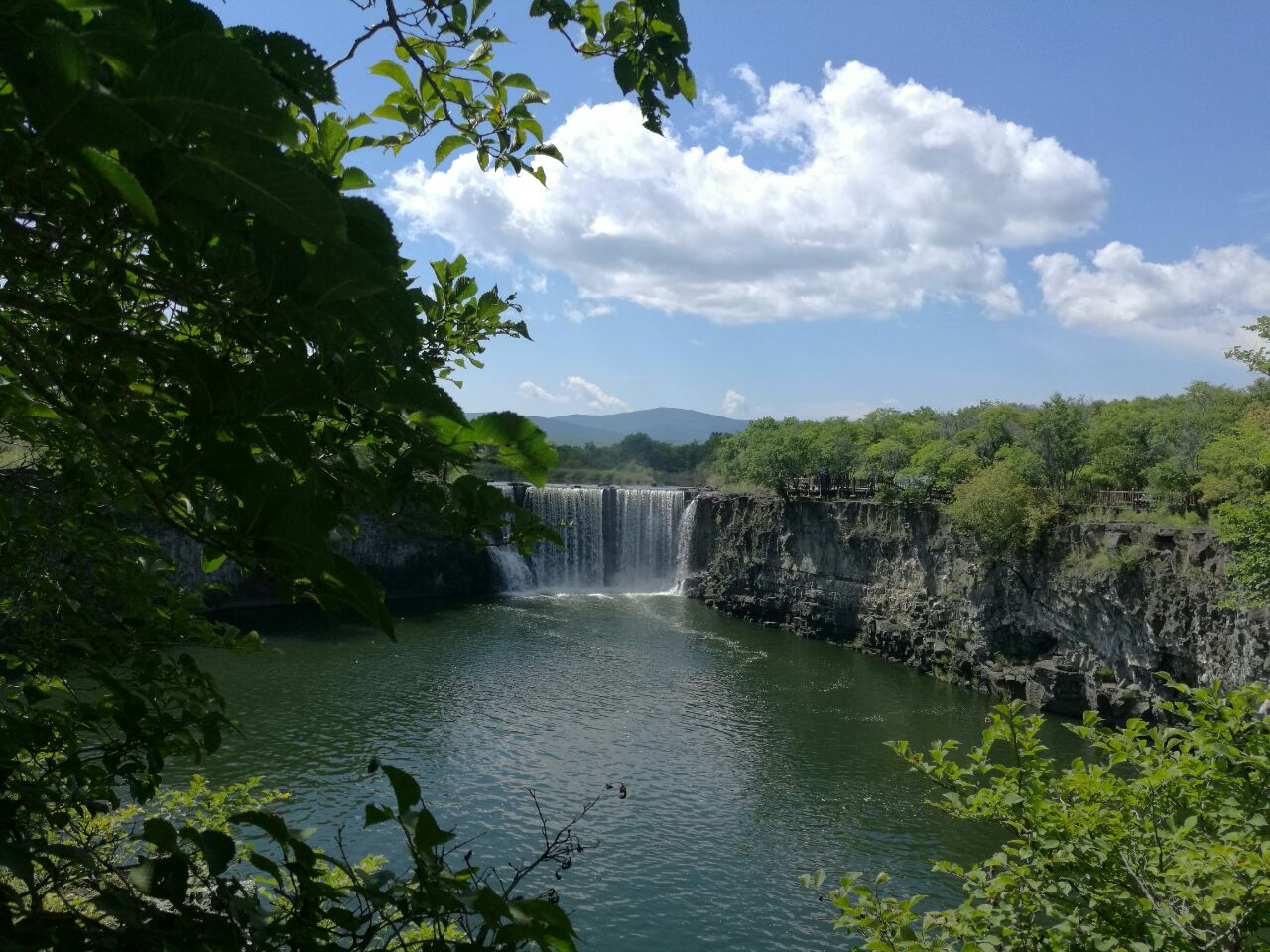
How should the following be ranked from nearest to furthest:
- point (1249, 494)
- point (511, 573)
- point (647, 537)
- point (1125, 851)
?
point (1125, 851) → point (1249, 494) → point (511, 573) → point (647, 537)

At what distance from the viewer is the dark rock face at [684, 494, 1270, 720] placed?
61.4ft

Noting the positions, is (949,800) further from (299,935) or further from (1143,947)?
(299,935)

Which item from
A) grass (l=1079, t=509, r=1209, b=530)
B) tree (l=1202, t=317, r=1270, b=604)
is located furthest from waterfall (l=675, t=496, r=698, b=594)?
tree (l=1202, t=317, r=1270, b=604)

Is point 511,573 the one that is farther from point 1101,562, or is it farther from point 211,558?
point 211,558

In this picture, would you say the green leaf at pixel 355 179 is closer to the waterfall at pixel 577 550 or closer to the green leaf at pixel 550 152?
the green leaf at pixel 550 152

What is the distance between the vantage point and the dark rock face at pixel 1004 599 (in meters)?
18.7

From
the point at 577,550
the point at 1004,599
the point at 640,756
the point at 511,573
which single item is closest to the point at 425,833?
the point at 640,756

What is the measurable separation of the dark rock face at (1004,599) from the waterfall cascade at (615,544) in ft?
10.4

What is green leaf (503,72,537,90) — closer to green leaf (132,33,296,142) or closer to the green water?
green leaf (132,33,296,142)

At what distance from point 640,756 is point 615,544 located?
70.2 ft

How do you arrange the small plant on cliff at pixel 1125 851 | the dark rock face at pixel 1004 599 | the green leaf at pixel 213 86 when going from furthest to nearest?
the dark rock face at pixel 1004 599 < the small plant on cliff at pixel 1125 851 < the green leaf at pixel 213 86

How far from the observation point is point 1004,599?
23516mm

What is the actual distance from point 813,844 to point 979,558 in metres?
13.8

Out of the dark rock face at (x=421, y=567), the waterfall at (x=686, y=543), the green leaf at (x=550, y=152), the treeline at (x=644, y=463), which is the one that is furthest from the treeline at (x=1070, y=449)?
the green leaf at (x=550, y=152)
